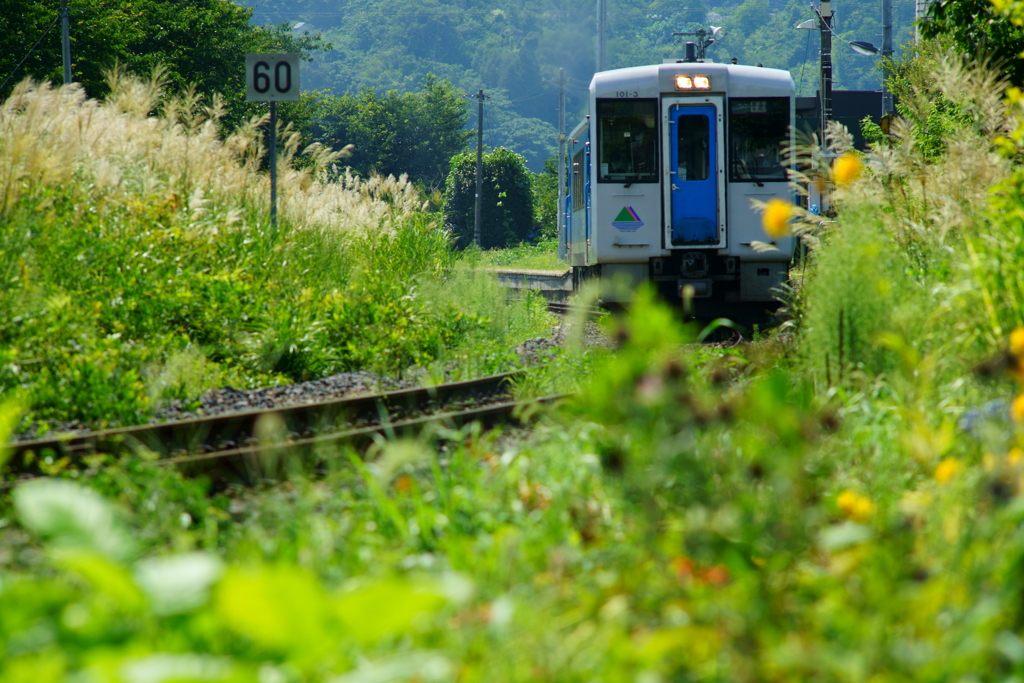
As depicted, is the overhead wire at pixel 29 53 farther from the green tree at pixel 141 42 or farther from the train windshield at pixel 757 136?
the train windshield at pixel 757 136

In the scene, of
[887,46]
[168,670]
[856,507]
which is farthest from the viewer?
[887,46]

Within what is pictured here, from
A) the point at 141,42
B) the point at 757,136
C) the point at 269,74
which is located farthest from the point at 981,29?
the point at 141,42

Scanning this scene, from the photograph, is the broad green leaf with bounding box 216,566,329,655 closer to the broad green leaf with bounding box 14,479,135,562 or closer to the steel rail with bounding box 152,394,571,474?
the broad green leaf with bounding box 14,479,135,562

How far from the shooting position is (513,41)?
157 metres

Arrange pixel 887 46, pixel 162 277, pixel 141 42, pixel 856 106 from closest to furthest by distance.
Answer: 1. pixel 162 277
2. pixel 887 46
3. pixel 141 42
4. pixel 856 106

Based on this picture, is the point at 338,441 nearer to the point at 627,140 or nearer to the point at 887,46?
the point at 627,140

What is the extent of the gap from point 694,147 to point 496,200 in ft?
130

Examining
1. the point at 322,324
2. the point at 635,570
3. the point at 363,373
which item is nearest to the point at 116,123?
the point at 322,324

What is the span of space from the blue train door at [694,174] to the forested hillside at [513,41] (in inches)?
4213

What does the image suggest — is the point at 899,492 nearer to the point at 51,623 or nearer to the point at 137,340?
the point at 51,623

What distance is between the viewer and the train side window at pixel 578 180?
12.5m

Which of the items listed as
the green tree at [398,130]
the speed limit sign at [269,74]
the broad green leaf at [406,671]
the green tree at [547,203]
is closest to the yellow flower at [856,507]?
the broad green leaf at [406,671]

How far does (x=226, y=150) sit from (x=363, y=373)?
13.0ft

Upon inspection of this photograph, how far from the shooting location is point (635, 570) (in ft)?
7.44
